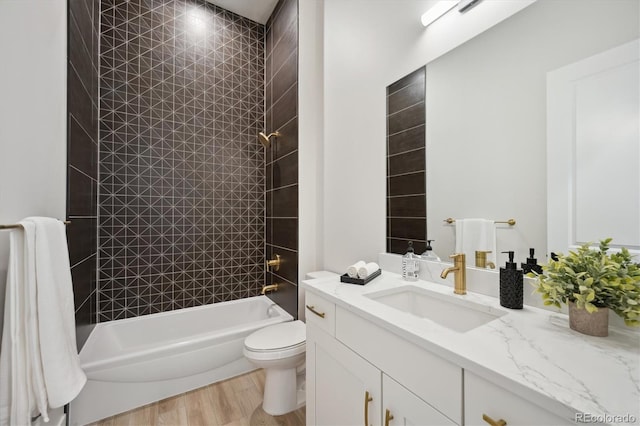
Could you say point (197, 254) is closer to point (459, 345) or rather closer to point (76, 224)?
point (76, 224)

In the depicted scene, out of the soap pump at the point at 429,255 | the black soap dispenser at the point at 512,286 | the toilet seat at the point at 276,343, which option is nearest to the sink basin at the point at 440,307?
the black soap dispenser at the point at 512,286

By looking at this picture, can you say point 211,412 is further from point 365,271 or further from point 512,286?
point 512,286

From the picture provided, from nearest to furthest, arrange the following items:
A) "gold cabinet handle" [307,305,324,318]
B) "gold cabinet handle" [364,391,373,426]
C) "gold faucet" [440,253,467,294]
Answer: "gold cabinet handle" [364,391,373,426] < "gold faucet" [440,253,467,294] < "gold cabinet handle" [307,305,324,318]

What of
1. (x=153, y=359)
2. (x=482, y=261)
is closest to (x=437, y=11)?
(x=482, y=261)

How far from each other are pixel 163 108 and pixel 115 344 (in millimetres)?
1920

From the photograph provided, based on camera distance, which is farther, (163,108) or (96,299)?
(163,108)

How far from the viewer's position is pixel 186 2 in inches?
93.2

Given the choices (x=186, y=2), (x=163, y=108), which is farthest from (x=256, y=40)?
(x=163, y=108)

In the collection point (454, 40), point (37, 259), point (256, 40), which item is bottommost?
point (37, 259)

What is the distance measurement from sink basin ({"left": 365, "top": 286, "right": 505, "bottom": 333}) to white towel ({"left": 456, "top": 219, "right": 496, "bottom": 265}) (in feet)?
0.72

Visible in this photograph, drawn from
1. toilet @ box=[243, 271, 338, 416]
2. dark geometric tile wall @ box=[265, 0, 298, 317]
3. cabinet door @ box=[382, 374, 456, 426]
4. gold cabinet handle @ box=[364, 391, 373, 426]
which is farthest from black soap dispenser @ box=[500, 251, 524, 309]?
dark geometric tile wall @ box=[265, 0, 298, 317]

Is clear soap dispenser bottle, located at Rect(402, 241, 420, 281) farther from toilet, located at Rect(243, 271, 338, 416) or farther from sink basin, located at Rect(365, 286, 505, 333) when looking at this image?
toilet, located at Rect(243, 271, 338, 416)

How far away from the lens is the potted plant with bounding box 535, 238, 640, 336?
0.69 m

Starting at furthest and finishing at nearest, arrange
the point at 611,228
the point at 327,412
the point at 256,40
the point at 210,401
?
the point at 256,40 → the point at 210,401 → the point at 327,412 → the point at 611,228
